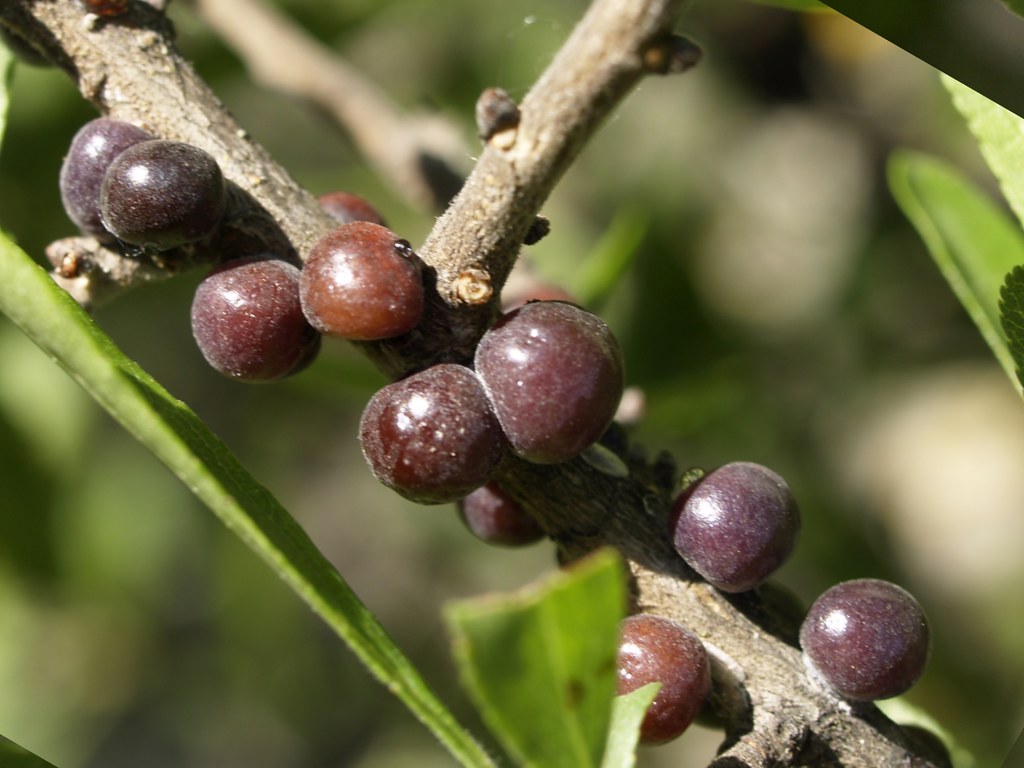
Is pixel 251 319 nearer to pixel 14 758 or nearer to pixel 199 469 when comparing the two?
pixel 199 469

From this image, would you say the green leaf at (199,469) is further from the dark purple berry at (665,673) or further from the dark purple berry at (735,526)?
the dark purple berry at (735,526)

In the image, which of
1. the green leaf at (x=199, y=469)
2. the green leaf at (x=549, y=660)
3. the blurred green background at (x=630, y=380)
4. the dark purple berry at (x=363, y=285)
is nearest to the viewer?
the green leaf at (x=549, y=660)

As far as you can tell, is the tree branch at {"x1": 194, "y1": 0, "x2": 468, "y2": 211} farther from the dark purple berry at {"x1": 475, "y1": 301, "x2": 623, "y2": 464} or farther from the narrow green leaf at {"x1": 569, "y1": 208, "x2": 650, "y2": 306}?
the dark purple berry at {"x1": 475, "y1": 301, "x2": 623, "y2": 464}

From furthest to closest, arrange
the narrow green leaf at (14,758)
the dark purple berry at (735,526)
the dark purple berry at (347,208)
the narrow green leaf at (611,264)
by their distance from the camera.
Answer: the narrow green leaf at (611,264)
the dark purple berry at (347,208)
the dark purple berry at (735,526)
the narrow green leaf at (14,758)

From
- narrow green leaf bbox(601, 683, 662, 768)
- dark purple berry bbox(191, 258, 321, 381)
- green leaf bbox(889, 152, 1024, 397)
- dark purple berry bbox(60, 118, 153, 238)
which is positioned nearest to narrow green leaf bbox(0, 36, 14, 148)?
dark purple berry bbox(60, 118, 153, 238)

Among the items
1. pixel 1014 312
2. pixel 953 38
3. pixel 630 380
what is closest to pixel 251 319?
pixel 953 38

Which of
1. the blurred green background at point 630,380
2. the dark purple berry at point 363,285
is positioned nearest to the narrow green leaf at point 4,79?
the dark purple berry at point 363,285
